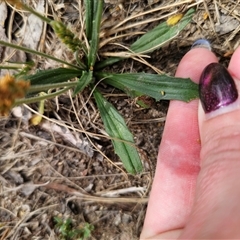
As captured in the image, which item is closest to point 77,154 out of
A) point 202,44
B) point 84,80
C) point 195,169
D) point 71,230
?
point 71,230

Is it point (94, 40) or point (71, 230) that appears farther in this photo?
point (71, 230)

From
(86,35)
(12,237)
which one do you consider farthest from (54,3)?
(12,237)

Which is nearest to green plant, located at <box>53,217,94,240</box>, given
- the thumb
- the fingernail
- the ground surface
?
the ground surface

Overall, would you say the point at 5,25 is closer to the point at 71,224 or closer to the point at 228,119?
the point at 71,224

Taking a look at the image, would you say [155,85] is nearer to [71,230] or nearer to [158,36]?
[158,36]

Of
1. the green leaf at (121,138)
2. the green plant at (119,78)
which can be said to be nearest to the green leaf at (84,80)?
the green plant at (119,78)
